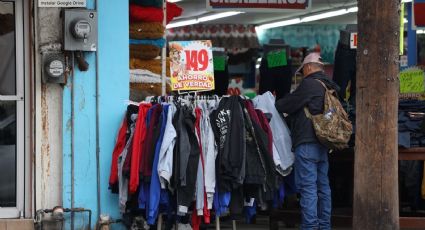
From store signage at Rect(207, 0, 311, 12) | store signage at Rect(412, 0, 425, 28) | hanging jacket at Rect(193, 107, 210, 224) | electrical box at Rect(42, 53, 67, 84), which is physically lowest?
hanging jacket at Rect(193, 107, 210, 224)

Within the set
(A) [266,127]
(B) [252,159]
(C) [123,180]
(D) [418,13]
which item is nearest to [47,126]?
(C) [123,180]

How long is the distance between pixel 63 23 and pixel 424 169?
15.1ft

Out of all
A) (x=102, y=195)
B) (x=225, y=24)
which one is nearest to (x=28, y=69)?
(x=102, y=195)

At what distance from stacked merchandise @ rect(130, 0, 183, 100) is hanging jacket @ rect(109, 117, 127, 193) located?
31.6 inches

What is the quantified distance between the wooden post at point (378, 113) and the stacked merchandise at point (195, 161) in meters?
1.50

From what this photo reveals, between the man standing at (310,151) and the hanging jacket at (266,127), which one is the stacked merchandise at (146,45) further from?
the man standing at (310,151)

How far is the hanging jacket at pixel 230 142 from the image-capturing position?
25.8ft

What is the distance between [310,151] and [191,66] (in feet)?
4.92

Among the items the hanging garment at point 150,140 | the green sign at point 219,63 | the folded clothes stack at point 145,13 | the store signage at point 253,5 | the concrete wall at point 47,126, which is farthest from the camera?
the green sign at point 219,63

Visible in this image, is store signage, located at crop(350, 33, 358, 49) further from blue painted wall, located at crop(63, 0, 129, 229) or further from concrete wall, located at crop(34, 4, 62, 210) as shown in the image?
concrete wall, located at crop(34, 4, 62, 210)

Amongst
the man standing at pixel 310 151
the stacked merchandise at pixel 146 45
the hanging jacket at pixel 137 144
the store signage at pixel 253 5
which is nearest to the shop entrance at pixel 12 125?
the hanging jacket at pixel 137 144

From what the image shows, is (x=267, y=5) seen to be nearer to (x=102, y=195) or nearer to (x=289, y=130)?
(x=289, y=130)

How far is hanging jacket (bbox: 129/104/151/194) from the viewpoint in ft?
25.7

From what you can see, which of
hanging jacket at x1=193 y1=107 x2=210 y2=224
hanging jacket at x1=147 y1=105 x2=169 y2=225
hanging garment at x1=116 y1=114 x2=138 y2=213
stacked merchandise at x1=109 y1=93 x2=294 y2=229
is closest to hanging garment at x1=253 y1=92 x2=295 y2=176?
stacked merchandise at x1=109 y1=93 x2=294 y2=229
